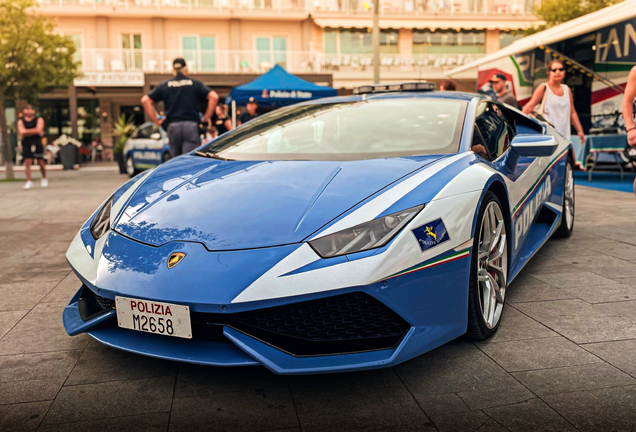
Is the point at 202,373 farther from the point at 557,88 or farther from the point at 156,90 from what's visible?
the point at 557,88

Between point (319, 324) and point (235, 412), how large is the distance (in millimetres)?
416

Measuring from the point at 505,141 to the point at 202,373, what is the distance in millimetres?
2171

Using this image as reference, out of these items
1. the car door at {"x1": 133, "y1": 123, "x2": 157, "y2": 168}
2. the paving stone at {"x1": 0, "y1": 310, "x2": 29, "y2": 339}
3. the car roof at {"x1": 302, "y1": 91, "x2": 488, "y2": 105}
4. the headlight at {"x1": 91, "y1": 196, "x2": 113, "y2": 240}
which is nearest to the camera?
the headlight at {"x1": 91, "y1": 196, "x2": 113, "y2": 240}

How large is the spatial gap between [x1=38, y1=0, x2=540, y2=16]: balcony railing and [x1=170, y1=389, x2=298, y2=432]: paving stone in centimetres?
2657

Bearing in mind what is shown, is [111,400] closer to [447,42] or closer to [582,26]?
[582,26]

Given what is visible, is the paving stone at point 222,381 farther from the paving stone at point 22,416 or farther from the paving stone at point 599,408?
the paving stone at point 599,408

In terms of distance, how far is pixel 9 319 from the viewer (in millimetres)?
3166

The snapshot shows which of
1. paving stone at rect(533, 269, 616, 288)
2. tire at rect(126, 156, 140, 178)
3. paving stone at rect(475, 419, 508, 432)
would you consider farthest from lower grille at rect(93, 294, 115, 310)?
tire at rect(126, 156, 140, 178)

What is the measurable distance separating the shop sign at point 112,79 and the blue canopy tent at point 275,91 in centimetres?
1174

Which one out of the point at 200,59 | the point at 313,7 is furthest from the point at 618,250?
the point at 313,7

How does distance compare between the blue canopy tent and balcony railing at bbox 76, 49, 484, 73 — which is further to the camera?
balcony railing at bbox 76, 49, 484, 73

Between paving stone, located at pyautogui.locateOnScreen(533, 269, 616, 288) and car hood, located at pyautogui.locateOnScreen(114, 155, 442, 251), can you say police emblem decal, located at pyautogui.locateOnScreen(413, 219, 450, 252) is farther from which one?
paving stone, located at pyautogui.locateOnScreen(533, 269, 616, 288)

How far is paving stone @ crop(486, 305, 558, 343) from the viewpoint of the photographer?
108 inches

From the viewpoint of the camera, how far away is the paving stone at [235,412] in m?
1.99
